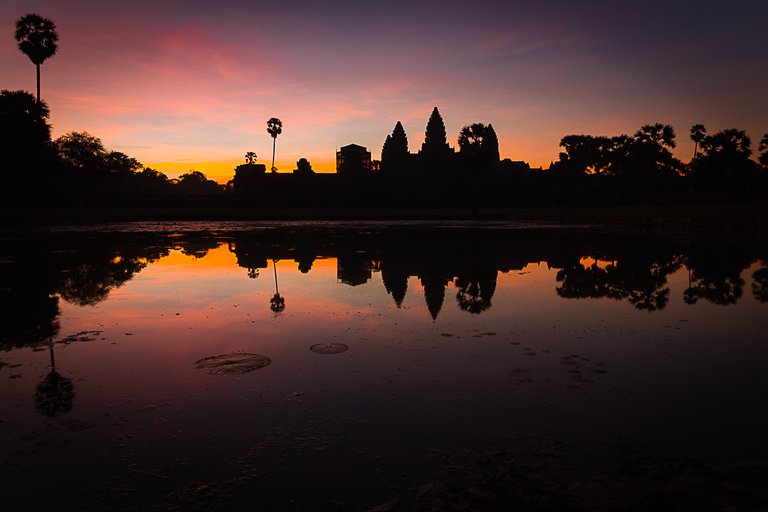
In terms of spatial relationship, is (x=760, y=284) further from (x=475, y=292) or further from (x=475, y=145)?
(x=475, y=145)

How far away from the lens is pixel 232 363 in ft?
25.4

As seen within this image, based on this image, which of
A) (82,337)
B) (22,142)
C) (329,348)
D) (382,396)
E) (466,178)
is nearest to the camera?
(382,396)

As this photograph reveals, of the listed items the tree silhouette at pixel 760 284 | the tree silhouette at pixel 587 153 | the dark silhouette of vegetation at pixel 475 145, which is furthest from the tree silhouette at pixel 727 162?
the tree silhouette at pixel 760 284

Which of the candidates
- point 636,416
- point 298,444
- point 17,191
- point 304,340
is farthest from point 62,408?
point 17,191

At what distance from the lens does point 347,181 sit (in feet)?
291

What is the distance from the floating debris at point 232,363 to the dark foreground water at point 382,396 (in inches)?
2.2

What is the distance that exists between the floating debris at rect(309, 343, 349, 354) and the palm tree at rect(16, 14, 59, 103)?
65.8m

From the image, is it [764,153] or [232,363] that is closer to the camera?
[232,363]

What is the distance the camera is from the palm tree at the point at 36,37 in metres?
55.1

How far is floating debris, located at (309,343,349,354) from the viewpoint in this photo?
329 inches

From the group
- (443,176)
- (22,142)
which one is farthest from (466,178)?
(22,142)

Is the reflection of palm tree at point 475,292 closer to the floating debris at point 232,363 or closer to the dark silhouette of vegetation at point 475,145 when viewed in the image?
the floating debris at point 232,363

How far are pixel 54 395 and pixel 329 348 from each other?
4.09 m

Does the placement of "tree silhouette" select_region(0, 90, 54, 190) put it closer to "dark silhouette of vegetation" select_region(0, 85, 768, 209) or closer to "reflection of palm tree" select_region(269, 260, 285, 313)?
"dark silhouette of vegetation" select_region(0, 85, 768, 209)
